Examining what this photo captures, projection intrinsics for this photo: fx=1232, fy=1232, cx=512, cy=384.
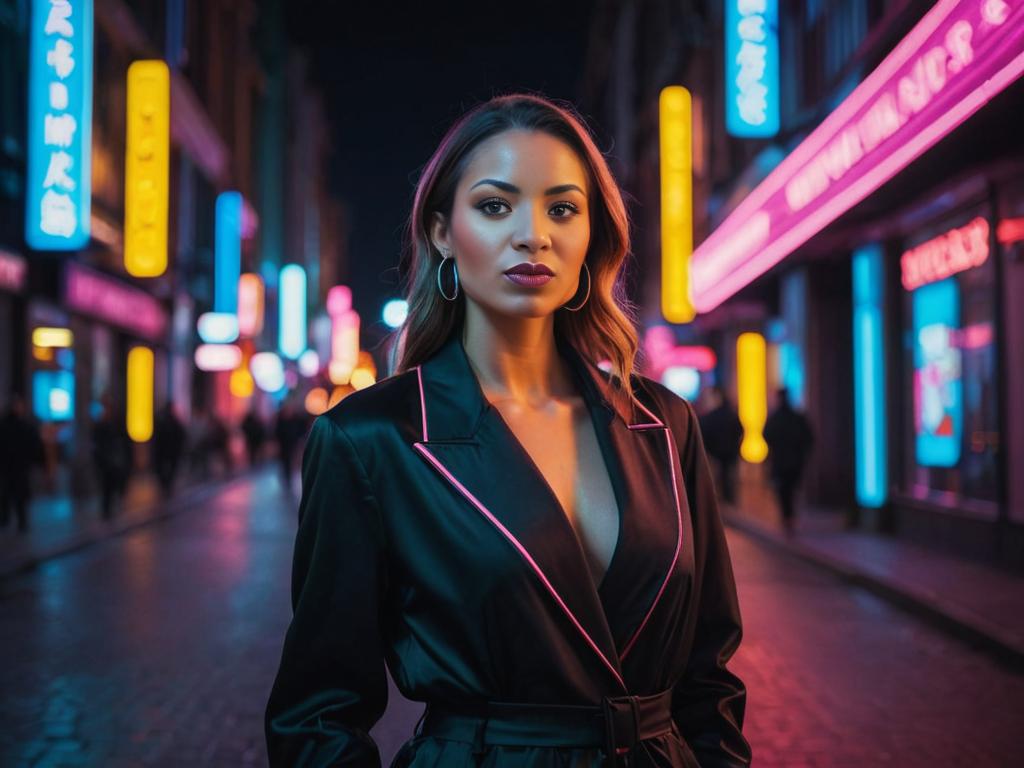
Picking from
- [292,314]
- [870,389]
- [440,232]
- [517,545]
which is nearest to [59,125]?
[870,389]

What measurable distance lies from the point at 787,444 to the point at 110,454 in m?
10.0

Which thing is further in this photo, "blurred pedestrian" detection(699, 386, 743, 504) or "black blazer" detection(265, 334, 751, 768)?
"blurred pedestrian" detection(699, 386, 743, 504)

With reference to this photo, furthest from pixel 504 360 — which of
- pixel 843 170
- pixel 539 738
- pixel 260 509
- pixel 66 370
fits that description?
pixel 66 370

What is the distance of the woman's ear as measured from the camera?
2.32 meters

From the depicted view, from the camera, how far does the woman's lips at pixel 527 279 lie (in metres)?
2.16

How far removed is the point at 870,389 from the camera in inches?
634

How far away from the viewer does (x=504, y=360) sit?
2277 mm

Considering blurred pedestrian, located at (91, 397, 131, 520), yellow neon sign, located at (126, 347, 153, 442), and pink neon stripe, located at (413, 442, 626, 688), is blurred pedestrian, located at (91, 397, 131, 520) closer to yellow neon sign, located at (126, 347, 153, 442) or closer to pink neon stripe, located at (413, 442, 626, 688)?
yellow neon sign, located at (126, 347, 153, 442)

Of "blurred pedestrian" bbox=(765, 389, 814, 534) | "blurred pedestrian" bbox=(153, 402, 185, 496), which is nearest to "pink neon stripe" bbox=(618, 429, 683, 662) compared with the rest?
"blurred pedestrian" bbox=(765, 389, 814, 534)

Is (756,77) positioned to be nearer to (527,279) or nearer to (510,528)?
(527,279)

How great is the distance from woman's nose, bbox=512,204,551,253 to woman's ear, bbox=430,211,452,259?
22 cm

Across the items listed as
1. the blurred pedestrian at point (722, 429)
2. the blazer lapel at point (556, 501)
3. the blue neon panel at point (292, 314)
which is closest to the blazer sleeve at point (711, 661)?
the blazer lapel at point (556, 501)

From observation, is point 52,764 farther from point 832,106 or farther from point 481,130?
point 832,106

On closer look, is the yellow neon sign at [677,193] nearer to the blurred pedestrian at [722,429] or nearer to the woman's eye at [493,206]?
the blurred pedestrian at [722,429]
